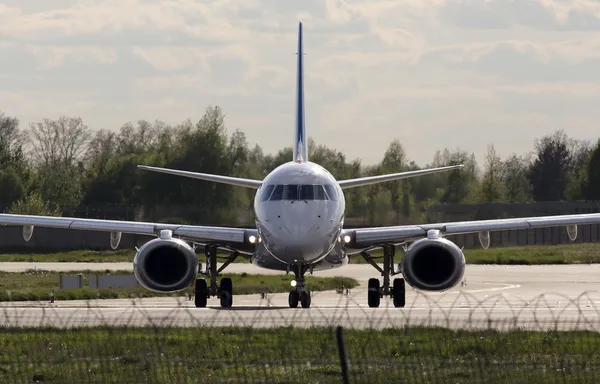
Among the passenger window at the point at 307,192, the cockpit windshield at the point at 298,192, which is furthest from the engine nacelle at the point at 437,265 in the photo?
the passenger window at the point at 307,192

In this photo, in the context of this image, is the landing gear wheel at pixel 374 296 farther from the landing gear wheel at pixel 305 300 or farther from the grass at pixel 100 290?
the grass at pixel 100 290

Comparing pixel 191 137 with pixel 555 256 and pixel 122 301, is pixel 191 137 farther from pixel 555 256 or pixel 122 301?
pixel 122 301

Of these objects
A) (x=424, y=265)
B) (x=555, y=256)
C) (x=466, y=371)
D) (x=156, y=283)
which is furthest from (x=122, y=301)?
(x=555, y=256)

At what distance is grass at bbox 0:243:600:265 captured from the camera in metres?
55.4

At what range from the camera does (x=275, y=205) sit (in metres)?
29.4

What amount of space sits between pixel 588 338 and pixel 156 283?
12860mm

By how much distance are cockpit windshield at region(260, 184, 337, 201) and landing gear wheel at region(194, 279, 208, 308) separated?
3022 millimetres

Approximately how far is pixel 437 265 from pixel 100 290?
10069mm

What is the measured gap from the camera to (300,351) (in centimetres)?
1872

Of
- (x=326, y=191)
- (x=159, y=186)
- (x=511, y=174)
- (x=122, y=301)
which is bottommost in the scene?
(x=122, y=301)

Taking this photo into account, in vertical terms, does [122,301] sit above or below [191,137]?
below

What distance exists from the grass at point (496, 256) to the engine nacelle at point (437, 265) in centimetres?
2246

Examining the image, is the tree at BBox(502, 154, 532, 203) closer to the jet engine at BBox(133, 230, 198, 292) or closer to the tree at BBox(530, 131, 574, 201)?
the tree at BBox(530, 131, 574, 201)

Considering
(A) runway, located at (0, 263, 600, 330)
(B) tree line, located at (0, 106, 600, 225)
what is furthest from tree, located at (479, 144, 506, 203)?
(A) runway, located at (0, 263, 600, 330)
